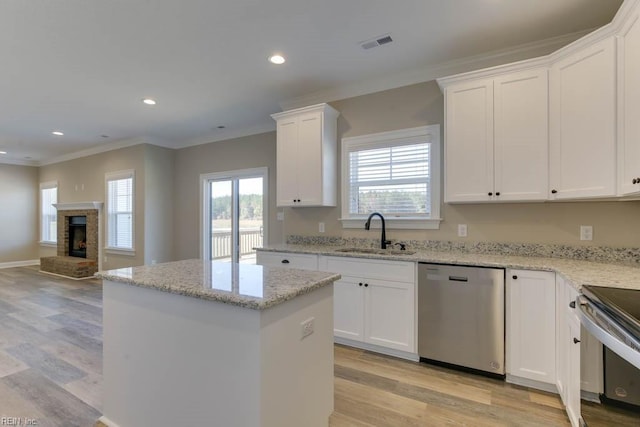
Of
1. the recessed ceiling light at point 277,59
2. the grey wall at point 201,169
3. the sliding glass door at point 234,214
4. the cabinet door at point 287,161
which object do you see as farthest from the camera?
the sliding glass door at point 234,214

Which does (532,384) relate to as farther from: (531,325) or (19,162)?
(19,162)

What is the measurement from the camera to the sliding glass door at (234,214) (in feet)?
17.1

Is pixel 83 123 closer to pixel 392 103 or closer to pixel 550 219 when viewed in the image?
pixel 392 103

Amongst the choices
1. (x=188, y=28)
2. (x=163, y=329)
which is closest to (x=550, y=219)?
(x=163, y=329)

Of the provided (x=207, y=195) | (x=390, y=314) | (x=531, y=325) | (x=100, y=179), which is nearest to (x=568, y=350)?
(x=531, y=325)

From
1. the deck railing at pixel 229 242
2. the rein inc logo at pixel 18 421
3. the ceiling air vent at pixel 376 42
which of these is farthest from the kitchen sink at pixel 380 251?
the rein inc logo at pixel 18 421

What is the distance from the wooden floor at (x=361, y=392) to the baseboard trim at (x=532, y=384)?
4 cm

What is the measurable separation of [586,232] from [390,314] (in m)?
1.75

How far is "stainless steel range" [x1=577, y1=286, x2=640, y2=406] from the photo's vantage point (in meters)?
1.16

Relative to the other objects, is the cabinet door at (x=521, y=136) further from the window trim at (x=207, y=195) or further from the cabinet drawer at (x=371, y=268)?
the window trim at (x=207, y=195)

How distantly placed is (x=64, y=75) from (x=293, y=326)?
146 inches

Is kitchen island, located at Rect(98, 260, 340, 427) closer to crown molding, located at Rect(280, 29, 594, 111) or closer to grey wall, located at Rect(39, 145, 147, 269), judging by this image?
crown molding, located at Rect(280, 29, 594, 111)

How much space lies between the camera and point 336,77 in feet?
11.1

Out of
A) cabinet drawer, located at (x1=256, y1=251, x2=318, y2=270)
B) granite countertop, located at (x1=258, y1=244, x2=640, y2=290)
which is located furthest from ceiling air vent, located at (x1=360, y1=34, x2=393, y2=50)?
cabinet drawer, located at (x1=256, y1=251, x2=318, y2=270)
